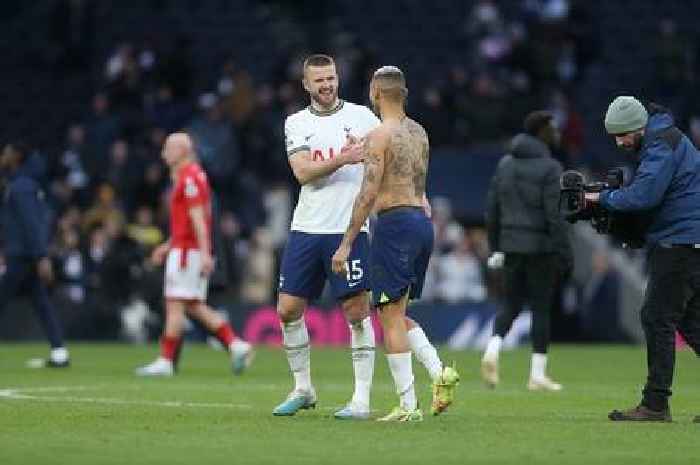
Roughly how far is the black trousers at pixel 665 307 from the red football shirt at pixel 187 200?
705 cm

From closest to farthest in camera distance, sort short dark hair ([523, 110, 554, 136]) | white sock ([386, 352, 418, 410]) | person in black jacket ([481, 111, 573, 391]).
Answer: white sock ([386, 352, 418, 410])
person in black jacket ([481, 111, 573, 391])
short dark hair ([523, 110, 554, 136])

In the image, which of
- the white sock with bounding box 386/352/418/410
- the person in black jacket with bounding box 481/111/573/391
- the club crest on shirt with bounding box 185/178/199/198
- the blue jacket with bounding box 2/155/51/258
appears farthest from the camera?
the blue jacket with bounding box 2/155/51/258

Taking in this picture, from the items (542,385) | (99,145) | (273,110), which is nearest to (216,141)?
(273,110)

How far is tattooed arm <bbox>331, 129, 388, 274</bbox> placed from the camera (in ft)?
42.7

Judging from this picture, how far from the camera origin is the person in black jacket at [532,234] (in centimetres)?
1778

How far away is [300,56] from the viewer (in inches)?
1323

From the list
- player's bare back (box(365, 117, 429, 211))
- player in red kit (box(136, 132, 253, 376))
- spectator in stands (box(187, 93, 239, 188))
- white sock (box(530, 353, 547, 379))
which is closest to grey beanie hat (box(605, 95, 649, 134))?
player's bare back (box(365, 117, 429, 211))

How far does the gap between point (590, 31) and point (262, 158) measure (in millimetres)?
6500

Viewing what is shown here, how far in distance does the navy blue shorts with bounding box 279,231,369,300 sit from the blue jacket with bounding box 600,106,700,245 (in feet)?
5.84

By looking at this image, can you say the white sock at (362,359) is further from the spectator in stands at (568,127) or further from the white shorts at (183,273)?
the spectator in stands at (568,127)

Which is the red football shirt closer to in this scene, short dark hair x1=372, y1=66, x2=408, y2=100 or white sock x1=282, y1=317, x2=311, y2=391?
white sock x1=282, y1=317, x2=311, y2=391

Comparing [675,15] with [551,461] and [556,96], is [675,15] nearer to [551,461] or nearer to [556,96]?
[556,96]

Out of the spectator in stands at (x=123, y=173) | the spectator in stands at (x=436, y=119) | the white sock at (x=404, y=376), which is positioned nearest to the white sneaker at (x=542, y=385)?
the white sock at (x=404, y=376)

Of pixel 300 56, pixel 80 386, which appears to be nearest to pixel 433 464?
pixel 80 386
